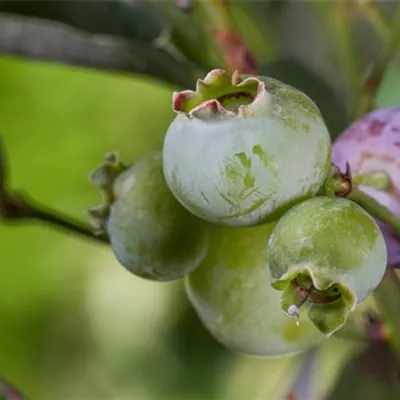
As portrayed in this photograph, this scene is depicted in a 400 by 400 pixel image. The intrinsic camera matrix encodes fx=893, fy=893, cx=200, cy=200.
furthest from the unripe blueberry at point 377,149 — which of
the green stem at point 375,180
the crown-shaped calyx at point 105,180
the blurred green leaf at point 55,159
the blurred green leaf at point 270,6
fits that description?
the blurred green leaf at point 55,159

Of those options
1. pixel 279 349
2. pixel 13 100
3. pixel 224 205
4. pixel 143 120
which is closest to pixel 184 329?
pixel 143 120

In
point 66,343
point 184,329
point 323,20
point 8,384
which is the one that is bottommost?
point 66,343

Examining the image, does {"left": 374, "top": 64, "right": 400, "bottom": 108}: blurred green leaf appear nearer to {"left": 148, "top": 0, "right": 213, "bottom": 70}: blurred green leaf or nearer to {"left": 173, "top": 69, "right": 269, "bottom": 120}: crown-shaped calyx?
{"left": 148, "top": 0, "right": 213, "bottom": 70}: blurred green leaf

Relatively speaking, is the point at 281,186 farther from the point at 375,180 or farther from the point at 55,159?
the point at 55,159

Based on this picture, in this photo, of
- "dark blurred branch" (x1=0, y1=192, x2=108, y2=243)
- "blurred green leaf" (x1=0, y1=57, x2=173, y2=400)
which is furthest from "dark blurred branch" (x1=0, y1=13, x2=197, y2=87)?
"blurred green leaf" (x1=0, y1=57, x2=173, y2=400)

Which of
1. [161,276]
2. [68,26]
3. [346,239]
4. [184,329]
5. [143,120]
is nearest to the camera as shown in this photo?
[346,239]

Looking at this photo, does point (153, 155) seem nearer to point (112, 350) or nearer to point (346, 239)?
point (346, 239)
